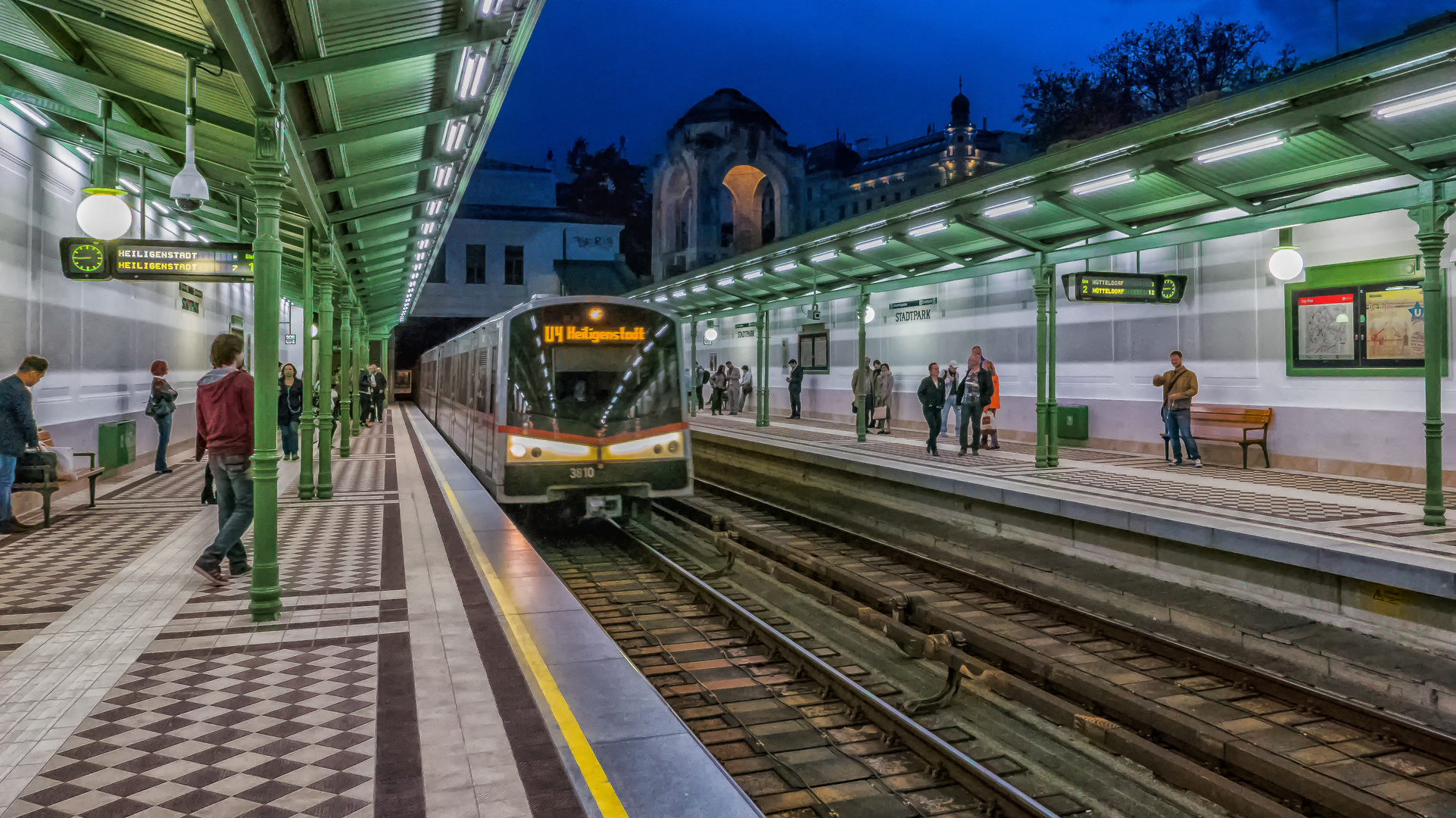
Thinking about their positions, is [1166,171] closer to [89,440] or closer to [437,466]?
[437,466]

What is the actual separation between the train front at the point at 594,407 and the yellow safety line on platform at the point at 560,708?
245 cm

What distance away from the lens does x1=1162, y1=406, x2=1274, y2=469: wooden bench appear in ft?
43.1

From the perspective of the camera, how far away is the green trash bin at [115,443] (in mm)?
12680

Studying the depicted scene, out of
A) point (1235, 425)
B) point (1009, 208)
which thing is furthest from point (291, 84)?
point (1235, 425)

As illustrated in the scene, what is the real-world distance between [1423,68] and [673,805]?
303 inches

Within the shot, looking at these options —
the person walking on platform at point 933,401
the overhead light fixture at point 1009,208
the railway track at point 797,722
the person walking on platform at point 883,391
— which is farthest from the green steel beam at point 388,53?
the person walking on platform at point 883,391

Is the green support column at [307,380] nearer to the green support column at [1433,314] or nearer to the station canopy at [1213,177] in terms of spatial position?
the station canopy at [1213,177]

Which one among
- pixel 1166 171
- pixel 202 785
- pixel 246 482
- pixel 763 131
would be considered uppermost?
pixel 763 131

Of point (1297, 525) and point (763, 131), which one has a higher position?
point (763, 131)

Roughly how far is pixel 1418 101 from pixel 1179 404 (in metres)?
6.36

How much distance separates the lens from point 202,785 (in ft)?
12.3

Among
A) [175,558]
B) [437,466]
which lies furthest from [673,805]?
[437,466]

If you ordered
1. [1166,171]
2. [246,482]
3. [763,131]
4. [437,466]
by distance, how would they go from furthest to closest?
1. [763,131]
2. [437,466]
3. [1166,171]
4. [246,482]

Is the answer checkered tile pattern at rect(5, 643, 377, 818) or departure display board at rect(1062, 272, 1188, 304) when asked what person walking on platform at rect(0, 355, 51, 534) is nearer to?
checkered tile pattern at rect(5, 643, 377, 818)
